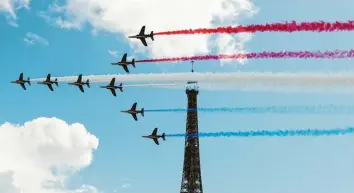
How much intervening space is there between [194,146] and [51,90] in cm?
3587

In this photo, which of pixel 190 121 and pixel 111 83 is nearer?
pixel 111 83

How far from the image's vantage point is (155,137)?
10700 cm

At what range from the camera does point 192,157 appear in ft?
427

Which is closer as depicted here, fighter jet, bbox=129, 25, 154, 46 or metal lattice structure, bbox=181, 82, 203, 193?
fighter jet, bbox=129, 25, 154, 46

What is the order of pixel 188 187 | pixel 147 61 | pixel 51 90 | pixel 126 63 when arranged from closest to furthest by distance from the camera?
1. pixel 147 61
2. pixel 126 63
3. pixel 51 90
4. pixel 188 187

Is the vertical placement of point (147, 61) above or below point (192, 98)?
below

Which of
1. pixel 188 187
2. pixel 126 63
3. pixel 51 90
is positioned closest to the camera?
pixel 126 63

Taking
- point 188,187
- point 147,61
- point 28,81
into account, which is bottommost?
point 188,187

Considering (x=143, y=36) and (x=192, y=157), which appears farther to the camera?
(x=192, y=157)

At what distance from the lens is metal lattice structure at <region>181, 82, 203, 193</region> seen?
127m

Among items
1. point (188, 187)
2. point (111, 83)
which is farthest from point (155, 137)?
point (188, 187)

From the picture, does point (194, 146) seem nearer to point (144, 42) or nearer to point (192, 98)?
point (192, 98)

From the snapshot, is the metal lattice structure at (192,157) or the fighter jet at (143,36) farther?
the metal lattice structure at (192,157)

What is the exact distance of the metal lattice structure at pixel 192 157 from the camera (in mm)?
126688
